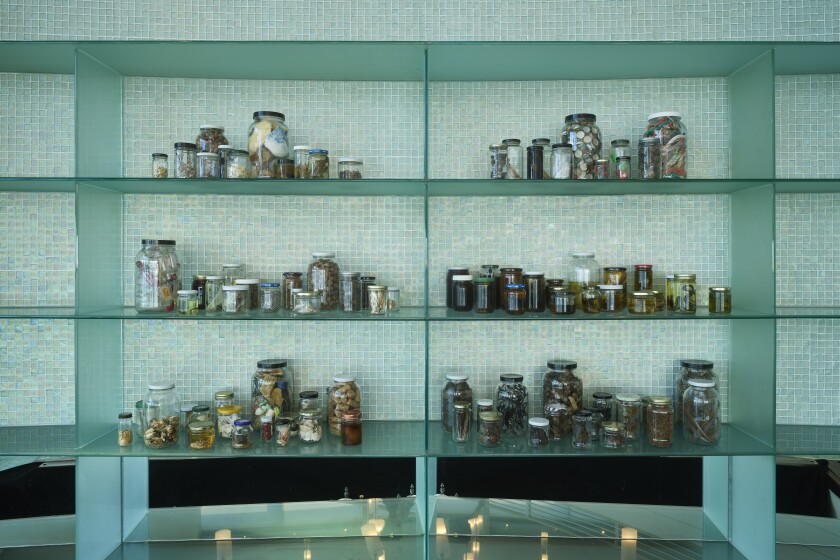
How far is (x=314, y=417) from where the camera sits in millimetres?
1812

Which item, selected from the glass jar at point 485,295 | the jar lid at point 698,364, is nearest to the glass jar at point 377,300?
the glass jar at point 485,295

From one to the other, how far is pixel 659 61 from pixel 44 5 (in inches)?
84.8

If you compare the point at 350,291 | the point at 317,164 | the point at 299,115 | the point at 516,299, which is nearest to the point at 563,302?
the point at 516,299

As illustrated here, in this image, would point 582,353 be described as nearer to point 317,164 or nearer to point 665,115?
point 665,115

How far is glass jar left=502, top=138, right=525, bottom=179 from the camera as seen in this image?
1.83 metres

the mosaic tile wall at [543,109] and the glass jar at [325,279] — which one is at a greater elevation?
the mosaic tile wall at [543,109]

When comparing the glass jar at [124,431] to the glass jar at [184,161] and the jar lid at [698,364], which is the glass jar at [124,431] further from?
the jar lid at [698,364]

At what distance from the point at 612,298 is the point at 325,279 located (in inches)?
37.8

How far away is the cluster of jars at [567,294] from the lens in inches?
71.2

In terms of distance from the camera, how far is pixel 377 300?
1.84 meters

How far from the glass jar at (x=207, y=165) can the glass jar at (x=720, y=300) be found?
1.67 m

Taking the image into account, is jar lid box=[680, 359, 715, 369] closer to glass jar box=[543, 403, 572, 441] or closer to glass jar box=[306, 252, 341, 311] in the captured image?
glass jar box=[543, 403, 572, 441]

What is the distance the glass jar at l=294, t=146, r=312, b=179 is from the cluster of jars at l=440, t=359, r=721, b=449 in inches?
33.6

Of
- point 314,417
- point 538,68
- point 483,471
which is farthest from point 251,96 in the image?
point 483,471
